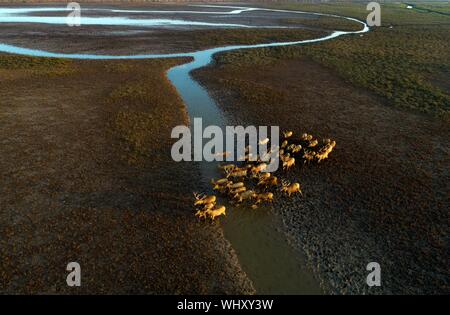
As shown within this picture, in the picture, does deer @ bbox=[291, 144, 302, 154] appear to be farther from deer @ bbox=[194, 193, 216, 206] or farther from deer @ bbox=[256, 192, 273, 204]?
deer @ bbox=[194, 193, 216, 206]

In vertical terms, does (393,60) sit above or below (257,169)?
above

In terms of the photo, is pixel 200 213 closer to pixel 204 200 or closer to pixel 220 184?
pixel 204 200

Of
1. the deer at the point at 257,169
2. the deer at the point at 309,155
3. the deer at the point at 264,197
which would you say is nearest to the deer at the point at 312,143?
the deer at the point at 309,155

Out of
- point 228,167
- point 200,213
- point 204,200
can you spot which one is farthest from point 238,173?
point 200,213

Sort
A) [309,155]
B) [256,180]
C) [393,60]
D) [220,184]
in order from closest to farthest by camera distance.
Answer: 1. [220,184]
2. [256,180]
3. [309,155]
4. [393,60]

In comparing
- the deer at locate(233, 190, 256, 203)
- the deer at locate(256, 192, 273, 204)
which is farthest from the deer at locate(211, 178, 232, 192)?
the deer at locate(256, 192, 273, 204)

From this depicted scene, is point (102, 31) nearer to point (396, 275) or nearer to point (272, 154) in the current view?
point (272, 154)
